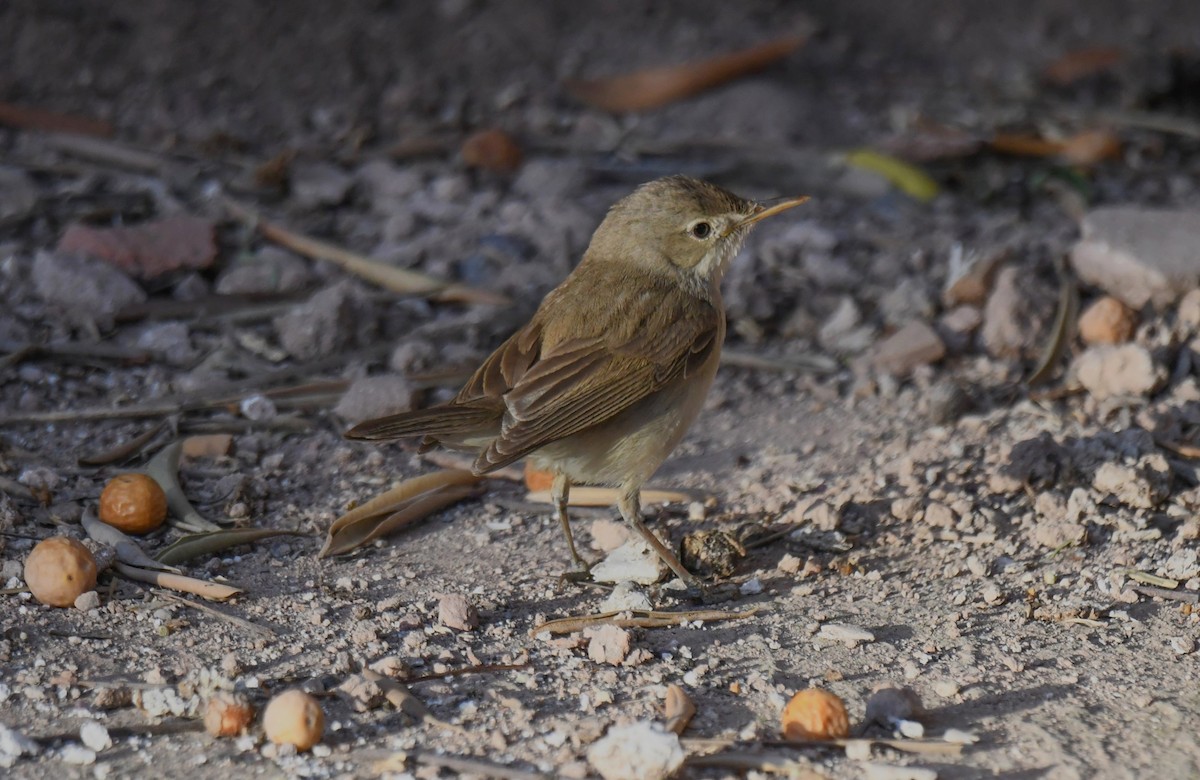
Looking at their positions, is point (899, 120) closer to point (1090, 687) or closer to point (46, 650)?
point (1090, 687)

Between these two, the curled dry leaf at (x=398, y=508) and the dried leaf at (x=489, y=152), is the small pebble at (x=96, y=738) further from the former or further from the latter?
the dried leaf at (x=489, y=152)

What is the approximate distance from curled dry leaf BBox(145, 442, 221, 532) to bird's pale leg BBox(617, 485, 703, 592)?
1.47m

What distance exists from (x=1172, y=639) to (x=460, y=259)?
13.0ft

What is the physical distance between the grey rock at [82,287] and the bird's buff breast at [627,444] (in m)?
2.46

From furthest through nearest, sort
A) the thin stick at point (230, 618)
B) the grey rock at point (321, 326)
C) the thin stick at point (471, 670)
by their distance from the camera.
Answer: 1. the grey rock at point (321, 326)
2. the thin stick at point (230, 618)
3. the thin stick at point (471, 670)

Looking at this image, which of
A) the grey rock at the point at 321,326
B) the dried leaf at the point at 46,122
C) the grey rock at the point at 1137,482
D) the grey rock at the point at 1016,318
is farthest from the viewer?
the dried leaf at the point at 46,122

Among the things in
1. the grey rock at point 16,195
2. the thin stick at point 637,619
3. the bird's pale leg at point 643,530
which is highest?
the grey rock at point 16,195

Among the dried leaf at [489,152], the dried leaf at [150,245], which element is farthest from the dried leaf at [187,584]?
the dried leaf at [489,152]

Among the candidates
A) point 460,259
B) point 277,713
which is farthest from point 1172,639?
point 460,259

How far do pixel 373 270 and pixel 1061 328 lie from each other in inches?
129

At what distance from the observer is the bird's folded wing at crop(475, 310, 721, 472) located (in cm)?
514

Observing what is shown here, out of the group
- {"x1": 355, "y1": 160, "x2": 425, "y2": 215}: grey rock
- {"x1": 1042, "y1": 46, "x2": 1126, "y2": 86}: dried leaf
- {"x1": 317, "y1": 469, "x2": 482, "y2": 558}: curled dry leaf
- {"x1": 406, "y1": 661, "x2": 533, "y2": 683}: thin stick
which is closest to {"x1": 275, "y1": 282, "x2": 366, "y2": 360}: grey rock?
{"x1": 317, "y1": 469, "x2": 482, "y2": 558}: curled dry leaf

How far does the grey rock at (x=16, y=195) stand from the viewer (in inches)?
284

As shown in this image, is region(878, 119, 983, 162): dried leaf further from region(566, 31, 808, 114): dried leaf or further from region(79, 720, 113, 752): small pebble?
region(79, 720, 113, 752): small pebble
